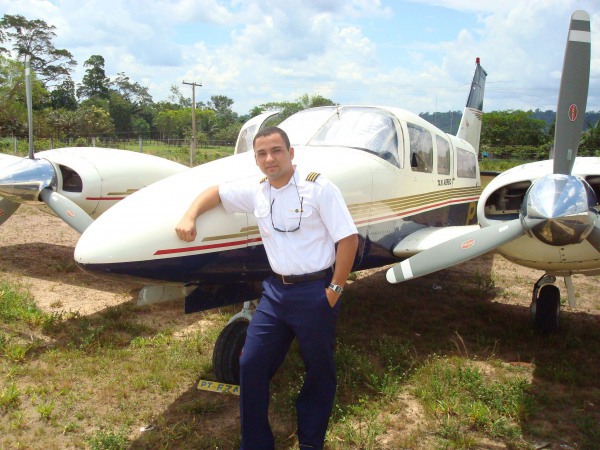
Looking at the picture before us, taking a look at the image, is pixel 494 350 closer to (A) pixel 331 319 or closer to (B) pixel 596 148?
(A) pixel 331 319

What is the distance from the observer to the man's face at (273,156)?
3.16 m

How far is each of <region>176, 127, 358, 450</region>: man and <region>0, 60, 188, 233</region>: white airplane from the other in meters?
4.77

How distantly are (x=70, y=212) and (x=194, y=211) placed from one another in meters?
3.91

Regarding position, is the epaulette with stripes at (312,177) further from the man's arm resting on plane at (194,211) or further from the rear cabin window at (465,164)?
the rear cabin window at (465,164)

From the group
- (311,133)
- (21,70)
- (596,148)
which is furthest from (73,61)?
(311,133)

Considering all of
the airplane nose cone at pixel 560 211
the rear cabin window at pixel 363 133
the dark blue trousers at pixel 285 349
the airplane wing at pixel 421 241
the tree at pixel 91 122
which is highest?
the tree at pixel 91 122

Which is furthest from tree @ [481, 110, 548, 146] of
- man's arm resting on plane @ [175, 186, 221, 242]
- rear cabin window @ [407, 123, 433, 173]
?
man's arm resting on plane @ [175, 186, 221, 242]

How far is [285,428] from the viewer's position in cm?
394

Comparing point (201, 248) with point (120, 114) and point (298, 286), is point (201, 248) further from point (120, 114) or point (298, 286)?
point (120, 114)

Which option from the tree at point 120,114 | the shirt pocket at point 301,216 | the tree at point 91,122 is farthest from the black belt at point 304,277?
the tree at point 120,114

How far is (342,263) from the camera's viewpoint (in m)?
3.09

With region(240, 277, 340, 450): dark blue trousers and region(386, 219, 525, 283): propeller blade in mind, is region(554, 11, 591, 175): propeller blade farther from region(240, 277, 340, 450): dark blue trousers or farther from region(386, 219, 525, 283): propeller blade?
region(240, 277, 340, 450): dark blue trousers

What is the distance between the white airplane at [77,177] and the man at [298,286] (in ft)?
15.7

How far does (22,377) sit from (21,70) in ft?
181
